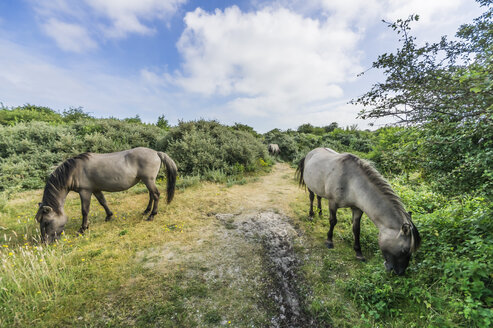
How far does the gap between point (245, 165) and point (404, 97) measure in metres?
8.34

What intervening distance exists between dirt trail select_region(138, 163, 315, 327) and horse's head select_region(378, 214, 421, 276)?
147 centimetres

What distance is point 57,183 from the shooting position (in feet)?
13.0

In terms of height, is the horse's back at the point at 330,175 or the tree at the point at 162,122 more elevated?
the tree at the point at 162,122

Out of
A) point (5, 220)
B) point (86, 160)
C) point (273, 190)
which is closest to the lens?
point (86, 160)

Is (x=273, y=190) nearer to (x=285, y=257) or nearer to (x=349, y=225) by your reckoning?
(x=349, y=225)

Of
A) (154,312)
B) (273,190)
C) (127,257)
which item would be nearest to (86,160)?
(127,257)

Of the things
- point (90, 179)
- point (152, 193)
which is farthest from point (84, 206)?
point (152, 193)

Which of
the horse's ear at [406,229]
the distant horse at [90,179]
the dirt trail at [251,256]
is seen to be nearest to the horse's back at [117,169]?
the distant horse at [90,179]

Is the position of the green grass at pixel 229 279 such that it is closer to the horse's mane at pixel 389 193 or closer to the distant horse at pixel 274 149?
the horse's mane at pixel 389 193

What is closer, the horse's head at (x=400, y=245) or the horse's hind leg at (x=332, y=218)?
the horse's head at (x=400, y=245)

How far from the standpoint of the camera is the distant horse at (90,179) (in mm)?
3723

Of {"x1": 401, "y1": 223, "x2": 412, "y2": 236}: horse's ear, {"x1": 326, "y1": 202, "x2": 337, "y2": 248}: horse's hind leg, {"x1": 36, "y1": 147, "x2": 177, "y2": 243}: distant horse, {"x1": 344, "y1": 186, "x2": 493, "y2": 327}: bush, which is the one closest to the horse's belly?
{"x1": 36, "y1": 147, "x2": 177, "y2": 243}: distant horse

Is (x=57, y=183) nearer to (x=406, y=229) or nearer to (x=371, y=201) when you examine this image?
(x=371, y=201)

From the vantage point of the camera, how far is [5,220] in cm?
473
